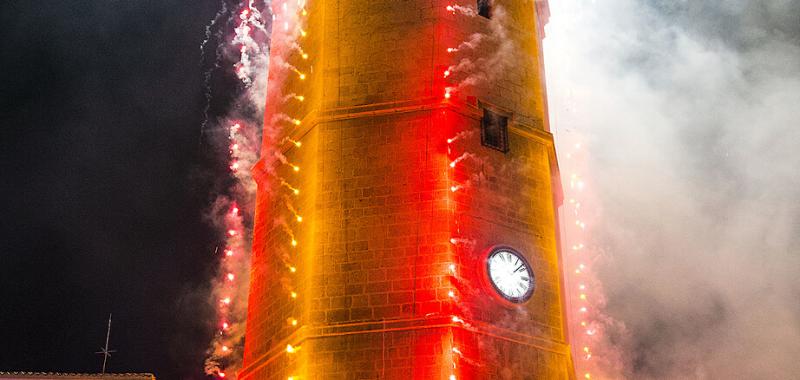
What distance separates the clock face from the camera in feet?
49.5

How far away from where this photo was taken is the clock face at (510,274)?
15.1 meters

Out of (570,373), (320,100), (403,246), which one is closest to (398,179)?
(403,246)

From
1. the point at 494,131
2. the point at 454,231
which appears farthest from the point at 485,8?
the point at 454,231

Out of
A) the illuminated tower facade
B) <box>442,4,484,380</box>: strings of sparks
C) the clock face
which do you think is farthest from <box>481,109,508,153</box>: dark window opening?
the clock face

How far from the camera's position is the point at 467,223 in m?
15.3

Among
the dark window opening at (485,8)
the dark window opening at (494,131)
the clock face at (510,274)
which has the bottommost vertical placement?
the clock face at (510,274)

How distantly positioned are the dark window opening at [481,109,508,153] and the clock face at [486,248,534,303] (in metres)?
1.96

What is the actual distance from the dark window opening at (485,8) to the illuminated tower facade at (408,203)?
0.19ft

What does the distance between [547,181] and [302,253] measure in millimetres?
4426

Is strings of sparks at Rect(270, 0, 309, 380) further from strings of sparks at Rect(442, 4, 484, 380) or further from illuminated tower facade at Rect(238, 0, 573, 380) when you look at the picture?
strings of sparks at Rect(442, 4, 484, 380)

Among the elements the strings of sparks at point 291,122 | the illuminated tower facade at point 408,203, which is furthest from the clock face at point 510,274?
the strings of sparks at point 291,122

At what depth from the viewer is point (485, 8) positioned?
1791 cm

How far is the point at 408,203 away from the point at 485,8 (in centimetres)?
457

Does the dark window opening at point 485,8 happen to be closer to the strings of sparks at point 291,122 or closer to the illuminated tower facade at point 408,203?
the illuminated tower facade at point 408,203
